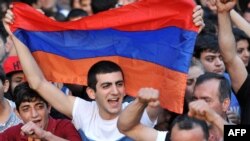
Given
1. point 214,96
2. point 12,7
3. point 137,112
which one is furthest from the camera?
point 12,7

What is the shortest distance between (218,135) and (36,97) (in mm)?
1934

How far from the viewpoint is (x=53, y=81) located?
452 inches

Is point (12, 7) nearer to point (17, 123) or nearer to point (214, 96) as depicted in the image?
point (17, 123)

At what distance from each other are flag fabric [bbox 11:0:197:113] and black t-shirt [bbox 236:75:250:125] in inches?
20.1

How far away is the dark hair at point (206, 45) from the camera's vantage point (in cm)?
1268

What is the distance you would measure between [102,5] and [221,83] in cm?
473

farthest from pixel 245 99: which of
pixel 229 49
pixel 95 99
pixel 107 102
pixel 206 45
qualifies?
pixel 206 45

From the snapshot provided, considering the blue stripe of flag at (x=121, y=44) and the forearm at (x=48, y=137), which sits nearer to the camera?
the forearm at (x=48, y=137)

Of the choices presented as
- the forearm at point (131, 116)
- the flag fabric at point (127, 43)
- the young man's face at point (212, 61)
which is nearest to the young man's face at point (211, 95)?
the flag fabric at point (127, 43)

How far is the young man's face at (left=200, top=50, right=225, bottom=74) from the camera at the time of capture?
12477mm

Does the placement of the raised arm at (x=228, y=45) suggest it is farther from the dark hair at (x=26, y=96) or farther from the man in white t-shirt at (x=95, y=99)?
the dark hair at (x=26, y=96)

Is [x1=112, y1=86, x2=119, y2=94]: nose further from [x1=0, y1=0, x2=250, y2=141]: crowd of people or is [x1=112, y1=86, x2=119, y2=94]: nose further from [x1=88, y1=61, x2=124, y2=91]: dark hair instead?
[x1=88, y1=61, x2=124, y2=91]: dark hair

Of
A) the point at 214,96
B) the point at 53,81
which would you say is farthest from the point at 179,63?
the point at 53,81

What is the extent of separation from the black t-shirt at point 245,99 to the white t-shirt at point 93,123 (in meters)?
0.77
